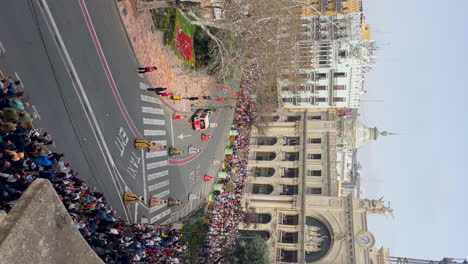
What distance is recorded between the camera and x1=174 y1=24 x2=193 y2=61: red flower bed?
30.5 m

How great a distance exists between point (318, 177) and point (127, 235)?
27.5 metres

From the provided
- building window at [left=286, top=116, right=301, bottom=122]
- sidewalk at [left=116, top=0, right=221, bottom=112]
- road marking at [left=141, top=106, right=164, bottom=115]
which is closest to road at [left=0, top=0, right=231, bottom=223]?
road marking at [left=141, top=106, right=164, bottom=115]

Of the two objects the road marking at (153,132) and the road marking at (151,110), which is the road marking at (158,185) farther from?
the road marking at (151,110)

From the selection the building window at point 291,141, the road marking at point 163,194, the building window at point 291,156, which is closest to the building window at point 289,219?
the building window at point 291,156

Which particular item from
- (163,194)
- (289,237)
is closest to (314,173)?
(289,237)

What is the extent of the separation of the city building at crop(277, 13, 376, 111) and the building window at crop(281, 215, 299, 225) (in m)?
14.9

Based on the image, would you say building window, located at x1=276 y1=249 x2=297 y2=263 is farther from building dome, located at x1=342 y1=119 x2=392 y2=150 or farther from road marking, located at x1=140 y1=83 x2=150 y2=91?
road marking, located at x1=140 y1=83 x2=150 y2=91

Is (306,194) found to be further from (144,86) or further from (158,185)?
(144,86)

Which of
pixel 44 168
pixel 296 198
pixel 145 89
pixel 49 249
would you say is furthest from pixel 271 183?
pixel 49 249

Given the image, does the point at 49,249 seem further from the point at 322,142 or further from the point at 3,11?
the point at 322,142

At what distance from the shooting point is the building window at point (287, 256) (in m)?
37.3

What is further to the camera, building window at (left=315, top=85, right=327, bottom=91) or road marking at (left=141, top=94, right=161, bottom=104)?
building window at (left=315, top=85, right=327, bottom=91)

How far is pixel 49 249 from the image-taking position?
8.25 meters

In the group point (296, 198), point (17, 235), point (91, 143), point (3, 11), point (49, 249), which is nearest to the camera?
point (17, 235)
